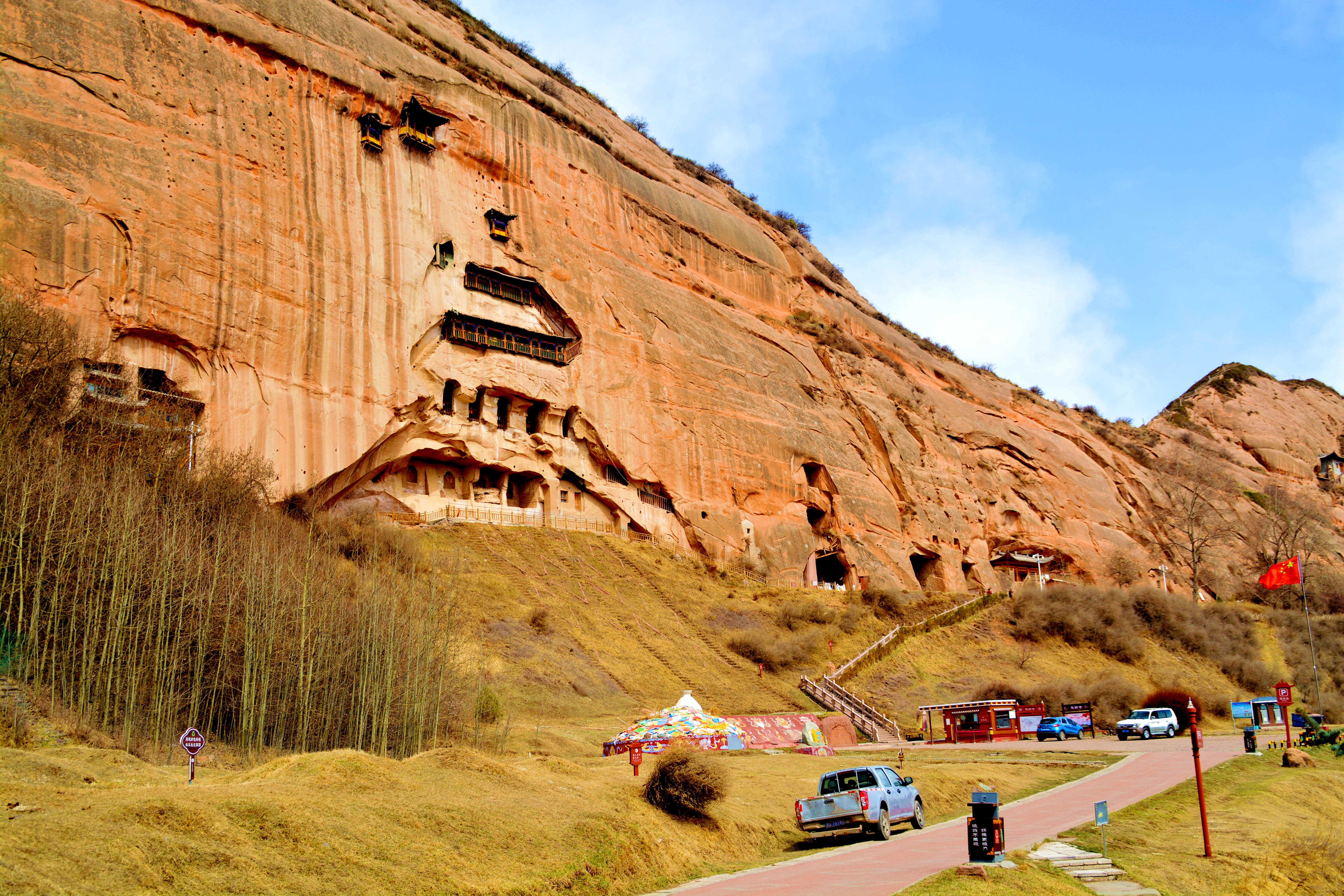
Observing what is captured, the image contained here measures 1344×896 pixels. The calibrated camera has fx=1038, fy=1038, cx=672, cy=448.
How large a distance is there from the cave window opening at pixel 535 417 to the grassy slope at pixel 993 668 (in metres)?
16.7

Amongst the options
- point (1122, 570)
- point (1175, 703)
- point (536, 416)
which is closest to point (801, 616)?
point (536, 416)

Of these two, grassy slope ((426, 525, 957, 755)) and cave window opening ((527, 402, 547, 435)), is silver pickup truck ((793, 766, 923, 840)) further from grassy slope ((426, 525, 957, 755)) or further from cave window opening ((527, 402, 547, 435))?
cave window opening ((527, 402, 547, 435))

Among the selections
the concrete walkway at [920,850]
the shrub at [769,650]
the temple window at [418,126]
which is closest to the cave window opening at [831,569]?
the shrub at [769,650]

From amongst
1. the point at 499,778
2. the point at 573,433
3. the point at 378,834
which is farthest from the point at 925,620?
the point at 378,834

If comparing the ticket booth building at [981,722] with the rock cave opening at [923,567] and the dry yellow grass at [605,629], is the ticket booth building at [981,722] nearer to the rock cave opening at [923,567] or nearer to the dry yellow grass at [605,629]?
Answer: the dry yellow grass at [605,629]

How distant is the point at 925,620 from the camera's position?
46.4 m

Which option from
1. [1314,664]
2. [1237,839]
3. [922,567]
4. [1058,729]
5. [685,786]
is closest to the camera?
[685,786]

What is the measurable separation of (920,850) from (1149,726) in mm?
22559

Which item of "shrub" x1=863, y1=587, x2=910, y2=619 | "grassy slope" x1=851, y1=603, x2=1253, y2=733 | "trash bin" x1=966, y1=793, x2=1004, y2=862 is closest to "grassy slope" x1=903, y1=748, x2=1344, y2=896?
"trash bin" x1=966, y1=793, x2=1004, y2=862

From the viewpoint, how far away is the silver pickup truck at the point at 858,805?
53.3 feet

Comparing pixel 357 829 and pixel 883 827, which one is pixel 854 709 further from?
pixel 357 829

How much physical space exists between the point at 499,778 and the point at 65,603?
→ 909cm

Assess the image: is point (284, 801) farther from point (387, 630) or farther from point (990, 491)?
point (990, 491)

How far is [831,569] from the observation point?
54.0 metres
